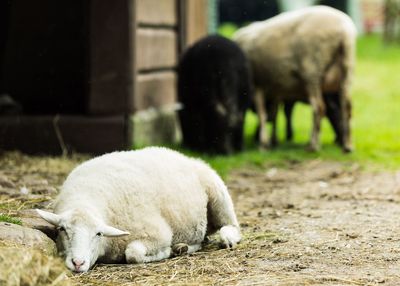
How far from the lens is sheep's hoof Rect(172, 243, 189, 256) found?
226 inches

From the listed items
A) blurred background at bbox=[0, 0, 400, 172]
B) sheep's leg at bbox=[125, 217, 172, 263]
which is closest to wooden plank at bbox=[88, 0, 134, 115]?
blurred background at bbox=[0, 0, 400, 172]

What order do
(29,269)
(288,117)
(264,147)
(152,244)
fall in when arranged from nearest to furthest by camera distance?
(29,269), (152,244), (264,147), (288,117)

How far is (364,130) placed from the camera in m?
13.8

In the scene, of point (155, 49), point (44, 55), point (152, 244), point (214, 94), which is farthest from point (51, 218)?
point (155, 49)

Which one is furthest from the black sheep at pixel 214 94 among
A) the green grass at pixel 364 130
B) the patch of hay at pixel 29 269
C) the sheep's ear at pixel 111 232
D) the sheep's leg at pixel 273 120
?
the patch of hay at pixel 29 269

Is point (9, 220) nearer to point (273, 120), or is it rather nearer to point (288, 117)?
point (273, 120)

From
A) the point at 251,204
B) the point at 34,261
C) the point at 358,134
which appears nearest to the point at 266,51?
the point at 358,134

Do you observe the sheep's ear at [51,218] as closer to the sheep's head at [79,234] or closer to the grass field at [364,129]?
the sheep's head at [79,234]

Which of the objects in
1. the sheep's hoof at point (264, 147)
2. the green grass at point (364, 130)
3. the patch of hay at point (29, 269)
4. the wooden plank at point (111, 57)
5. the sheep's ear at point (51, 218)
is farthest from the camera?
the sheep's hoof at point (264, 147)

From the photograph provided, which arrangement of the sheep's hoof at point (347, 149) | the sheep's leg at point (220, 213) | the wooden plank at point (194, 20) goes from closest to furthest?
the sheep's leg at point (220, 213) < the sheep's hoof at point (347, 149) < the wooden plank at point (194, 20)

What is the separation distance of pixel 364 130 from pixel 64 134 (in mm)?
5316

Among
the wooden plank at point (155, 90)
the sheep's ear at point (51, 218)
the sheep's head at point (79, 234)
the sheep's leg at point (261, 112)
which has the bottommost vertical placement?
the sheep's leg at point (261, 112)

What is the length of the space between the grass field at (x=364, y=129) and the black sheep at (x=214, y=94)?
33 cm

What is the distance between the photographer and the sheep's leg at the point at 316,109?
11508 millimetres
